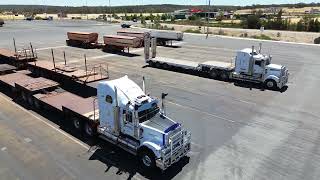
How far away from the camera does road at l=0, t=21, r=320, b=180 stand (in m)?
14.3

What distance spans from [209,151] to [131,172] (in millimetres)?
4430

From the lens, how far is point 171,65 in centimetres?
3409

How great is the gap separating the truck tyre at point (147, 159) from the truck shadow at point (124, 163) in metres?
0.27

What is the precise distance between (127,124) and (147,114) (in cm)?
104

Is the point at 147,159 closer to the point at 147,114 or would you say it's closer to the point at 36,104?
the point at 147,114

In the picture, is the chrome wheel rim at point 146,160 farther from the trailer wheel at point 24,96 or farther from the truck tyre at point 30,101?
the trailer wheel at point 24,96

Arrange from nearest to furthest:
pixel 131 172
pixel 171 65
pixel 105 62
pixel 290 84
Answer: pixel 131 172 → pixel 290 84 → pixel 171 65 → pixel 105 62

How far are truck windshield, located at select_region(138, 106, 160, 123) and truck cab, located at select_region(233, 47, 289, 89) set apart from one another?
15719 mm

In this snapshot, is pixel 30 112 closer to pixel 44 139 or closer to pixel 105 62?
pixel 44 139

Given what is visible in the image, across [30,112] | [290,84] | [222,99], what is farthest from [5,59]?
[290,84]

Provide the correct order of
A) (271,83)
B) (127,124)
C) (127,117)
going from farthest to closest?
(271,83), (127,124), (127,117)

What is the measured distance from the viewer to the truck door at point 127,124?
46.6 ft

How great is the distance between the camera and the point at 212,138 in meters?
17.7

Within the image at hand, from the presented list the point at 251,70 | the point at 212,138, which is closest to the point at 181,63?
the point at 251,70
